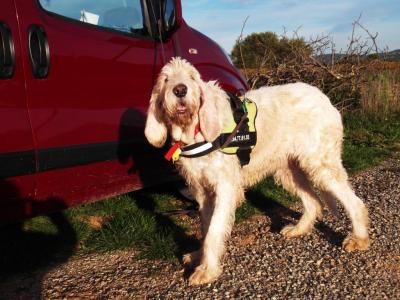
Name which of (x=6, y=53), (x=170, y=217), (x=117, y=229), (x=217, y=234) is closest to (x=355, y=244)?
(x=217, y=234)

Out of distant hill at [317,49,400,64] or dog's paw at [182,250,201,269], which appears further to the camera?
distant hill at [317,49,400,64]

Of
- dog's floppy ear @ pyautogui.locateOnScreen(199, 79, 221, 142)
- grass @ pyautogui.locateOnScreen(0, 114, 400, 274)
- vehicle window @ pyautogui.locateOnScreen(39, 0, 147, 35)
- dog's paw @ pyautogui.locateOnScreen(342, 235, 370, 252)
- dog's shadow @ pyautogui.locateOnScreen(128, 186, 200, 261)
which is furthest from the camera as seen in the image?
dog's shadow @ pyautogui.locateOnScreen(128, 186, 200, 261)

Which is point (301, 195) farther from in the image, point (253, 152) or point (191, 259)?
point (191, 259)

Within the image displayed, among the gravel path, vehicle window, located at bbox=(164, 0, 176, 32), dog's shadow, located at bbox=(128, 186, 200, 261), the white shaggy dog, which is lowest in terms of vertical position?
the gravel path

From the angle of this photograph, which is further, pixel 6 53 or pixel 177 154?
pixel 177 154

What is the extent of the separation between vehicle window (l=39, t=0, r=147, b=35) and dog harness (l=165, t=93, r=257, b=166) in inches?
51.9

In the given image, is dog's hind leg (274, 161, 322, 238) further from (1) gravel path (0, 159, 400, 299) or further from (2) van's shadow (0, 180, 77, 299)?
(2) van's shadow (0, 180, 77, 299)

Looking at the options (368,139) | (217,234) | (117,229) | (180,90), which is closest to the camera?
(180,90)

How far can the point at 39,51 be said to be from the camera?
3449 millimetres

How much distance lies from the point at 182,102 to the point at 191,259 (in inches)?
52.7

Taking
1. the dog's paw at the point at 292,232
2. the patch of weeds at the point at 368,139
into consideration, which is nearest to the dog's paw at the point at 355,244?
the dog's paw at the point at 292,232

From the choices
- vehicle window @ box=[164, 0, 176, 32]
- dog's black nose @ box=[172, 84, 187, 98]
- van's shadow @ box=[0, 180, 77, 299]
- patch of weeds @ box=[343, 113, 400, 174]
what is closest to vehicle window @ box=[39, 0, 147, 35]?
vehicle window @ box=[164, 0, 176, 32]

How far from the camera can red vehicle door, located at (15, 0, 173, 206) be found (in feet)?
11.4

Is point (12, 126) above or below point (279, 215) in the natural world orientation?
above
